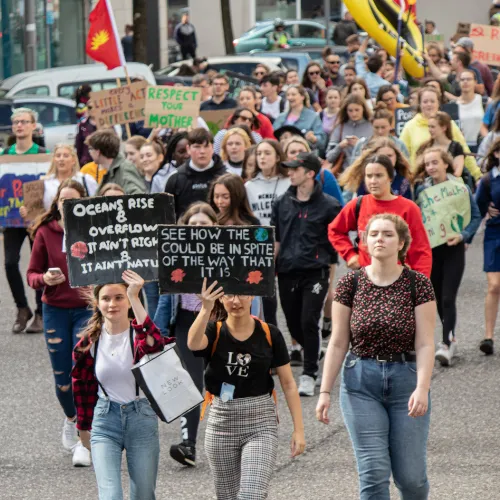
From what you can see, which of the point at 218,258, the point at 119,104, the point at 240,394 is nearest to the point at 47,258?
the point at 218,258

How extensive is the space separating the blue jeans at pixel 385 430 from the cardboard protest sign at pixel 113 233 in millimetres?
1438

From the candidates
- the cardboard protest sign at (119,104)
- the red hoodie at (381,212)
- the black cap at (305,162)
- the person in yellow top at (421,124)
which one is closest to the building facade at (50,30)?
the cardboard protest sign at (119,104)

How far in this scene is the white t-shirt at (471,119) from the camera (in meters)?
15.2

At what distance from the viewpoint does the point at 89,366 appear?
6.59 metres

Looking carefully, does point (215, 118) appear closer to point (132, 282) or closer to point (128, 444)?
point (132, 282)

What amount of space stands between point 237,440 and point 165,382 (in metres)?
0.42

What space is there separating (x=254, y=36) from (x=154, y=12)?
407 cm

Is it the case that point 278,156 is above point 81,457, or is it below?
above

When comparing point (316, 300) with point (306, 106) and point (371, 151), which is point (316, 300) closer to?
point (371, 151)

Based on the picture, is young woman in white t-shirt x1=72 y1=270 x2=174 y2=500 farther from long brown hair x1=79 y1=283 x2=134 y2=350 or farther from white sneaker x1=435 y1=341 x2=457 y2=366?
white sneaker x1=435 y1=341 x2=457 y2=366

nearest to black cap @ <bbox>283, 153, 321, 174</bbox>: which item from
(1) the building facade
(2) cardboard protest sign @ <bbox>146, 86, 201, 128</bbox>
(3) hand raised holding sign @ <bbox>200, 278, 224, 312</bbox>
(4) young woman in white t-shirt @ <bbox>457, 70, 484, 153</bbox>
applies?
(3) hand raised holding sign @ <bbox>200, 278, 224, 312</bbox>

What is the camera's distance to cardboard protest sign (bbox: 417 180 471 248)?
10.4m

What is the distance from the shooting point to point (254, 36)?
37.3m

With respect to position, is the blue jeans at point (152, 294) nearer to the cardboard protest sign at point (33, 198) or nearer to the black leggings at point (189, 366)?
the cardboard protest sign at point (33, 198)
